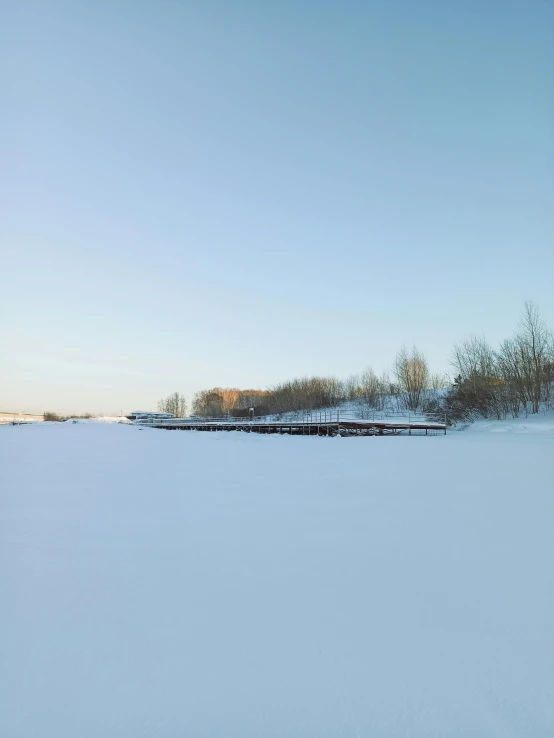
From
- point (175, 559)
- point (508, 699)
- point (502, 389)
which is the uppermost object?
point (502, 389)

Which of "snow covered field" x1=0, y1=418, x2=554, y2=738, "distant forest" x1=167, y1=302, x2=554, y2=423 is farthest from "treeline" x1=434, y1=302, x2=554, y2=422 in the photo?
"snow covered field" x1=0, y1=418, x2=554, y2=738

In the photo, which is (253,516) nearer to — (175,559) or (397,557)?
(175,559)

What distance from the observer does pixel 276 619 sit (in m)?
2.03

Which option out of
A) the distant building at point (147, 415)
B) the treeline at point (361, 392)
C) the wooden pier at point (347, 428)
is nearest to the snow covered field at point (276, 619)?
the wooden pier at point (347, 428)

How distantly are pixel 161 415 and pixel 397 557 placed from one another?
4639 centimetres

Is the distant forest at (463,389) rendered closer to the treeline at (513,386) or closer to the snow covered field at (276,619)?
the treeline at (513,386)

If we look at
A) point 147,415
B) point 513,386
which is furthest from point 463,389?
point 147,415

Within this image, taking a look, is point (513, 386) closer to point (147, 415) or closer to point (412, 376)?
point (412, 376)

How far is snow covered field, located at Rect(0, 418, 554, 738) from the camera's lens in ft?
4.89

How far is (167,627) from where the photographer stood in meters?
1.97

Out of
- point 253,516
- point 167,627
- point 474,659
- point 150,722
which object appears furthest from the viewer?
point 253,516

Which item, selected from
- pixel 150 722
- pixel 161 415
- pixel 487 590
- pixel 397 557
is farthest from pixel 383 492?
pixel 161 415

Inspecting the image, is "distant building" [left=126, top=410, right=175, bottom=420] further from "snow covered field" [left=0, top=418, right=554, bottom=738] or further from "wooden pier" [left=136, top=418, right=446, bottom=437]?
"snow covered field" [left=0, top=418, right=554, bottom=738]

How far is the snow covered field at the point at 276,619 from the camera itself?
1490 millimetres
